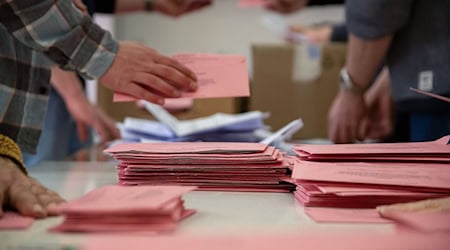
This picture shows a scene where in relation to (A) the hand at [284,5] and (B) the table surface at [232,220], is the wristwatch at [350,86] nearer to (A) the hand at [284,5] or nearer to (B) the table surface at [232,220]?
(A) the hand at [284,5]

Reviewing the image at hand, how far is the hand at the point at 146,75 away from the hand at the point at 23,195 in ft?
0.85

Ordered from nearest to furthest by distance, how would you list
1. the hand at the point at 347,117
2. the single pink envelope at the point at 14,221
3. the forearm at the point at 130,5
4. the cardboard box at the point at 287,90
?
the single pink envelope at the point at 14,221
the hand at the point at 347,117
the forearm at the point at 130,5
the cardboard box at the point at 287,90

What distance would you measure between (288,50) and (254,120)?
1.20 metres

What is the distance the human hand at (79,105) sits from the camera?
1664 millimetres

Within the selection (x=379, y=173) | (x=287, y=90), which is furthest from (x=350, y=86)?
(x=379, y=173)

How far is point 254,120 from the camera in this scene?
1400mm

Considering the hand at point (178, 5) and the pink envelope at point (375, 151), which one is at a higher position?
the hand at point (178, 5)

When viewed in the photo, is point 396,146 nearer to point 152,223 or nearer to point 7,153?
point 152,223

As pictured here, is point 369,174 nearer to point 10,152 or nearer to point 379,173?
point 379,173

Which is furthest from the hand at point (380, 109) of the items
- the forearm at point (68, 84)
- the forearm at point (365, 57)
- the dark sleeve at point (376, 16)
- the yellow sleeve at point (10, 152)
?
the yellow sleeve at point (10, 152)

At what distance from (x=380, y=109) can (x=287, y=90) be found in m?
Answer: 0.66

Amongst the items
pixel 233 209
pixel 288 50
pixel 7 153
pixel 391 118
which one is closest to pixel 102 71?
pixel 7 153

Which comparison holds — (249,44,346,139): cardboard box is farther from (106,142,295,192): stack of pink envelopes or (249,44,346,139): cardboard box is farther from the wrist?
(106,142,295,192): stack of pink envelopes

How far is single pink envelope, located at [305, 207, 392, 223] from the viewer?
2.12ft
